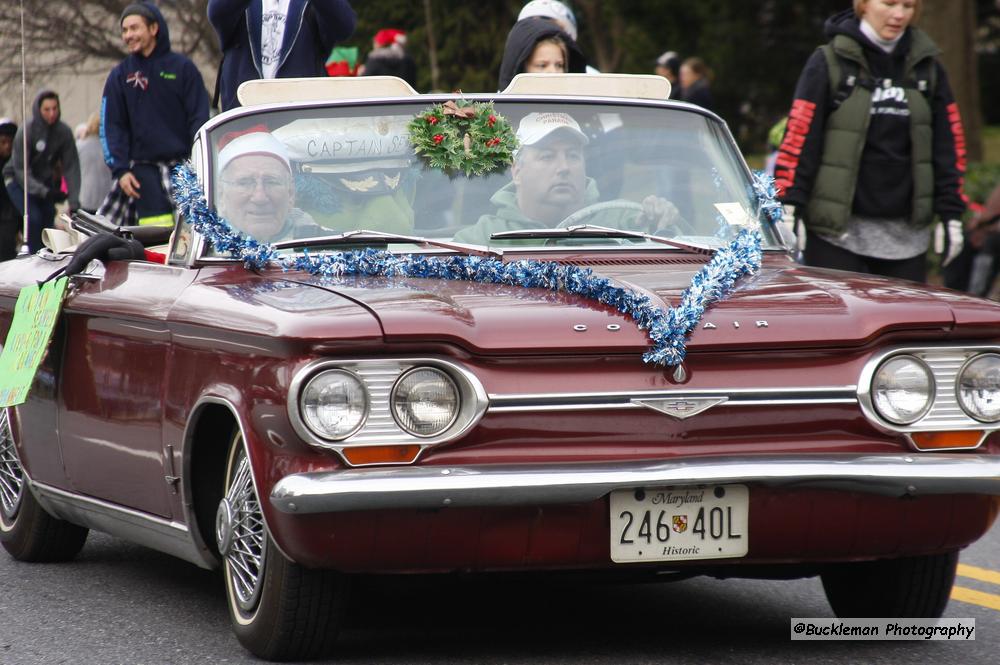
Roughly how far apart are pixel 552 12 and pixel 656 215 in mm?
3972

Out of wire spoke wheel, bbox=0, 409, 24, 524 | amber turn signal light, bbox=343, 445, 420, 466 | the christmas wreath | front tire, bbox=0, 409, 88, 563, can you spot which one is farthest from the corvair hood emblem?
wire spoke wheel, bbox=0, 409, 24, 524

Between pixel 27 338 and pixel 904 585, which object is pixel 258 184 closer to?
pixel 27 338

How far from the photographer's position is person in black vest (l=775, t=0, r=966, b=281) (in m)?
8.08

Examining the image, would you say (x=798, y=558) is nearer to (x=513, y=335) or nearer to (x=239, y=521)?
(x=513, y=335)

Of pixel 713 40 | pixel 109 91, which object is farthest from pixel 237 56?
pixel 713 40

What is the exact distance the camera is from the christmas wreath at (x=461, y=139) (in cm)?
574

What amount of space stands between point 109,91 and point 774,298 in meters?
7.11

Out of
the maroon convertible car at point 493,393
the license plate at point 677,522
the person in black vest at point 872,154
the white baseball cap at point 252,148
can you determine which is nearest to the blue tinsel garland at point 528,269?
the maroon convertible car at point 493,393

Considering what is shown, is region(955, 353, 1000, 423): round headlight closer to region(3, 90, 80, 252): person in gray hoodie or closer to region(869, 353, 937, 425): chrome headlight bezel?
region(869, 353, 937, 425): chrome headlight bezel

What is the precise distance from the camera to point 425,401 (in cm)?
443

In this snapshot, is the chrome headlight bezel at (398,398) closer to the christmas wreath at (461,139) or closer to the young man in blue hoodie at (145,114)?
the christmas wreath at (461,139)

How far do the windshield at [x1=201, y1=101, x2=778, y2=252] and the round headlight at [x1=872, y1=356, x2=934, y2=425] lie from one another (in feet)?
3.69

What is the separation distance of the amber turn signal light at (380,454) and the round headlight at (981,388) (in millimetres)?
1422

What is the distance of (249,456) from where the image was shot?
4539 millimetres
